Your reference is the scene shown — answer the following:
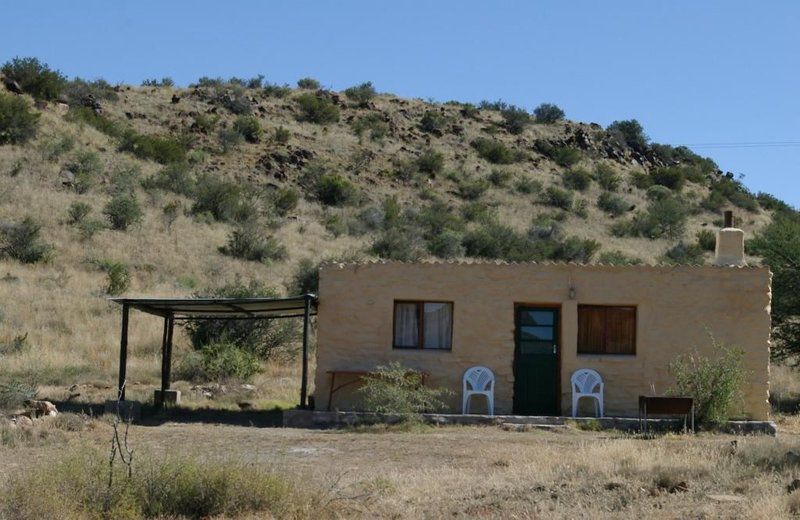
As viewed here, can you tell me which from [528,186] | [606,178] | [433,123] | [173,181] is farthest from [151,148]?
[606,178]

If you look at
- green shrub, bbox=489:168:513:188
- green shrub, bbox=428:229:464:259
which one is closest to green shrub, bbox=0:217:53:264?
green shrub, bbox=428:229:464:259

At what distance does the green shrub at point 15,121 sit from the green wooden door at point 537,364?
3057 centimetres

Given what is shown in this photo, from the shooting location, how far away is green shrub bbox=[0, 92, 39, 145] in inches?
1702

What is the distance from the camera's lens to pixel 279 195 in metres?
47.4

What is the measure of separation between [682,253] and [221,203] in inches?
782

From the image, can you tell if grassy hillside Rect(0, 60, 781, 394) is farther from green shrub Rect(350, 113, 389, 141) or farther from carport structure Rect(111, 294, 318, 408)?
carport structure Rect(111, 294, 318, 408)

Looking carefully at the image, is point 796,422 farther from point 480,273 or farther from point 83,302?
point 83,302

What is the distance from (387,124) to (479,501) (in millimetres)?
51992

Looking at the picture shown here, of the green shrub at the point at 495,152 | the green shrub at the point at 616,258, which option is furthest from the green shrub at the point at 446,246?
the green shrub at the point at 495,152

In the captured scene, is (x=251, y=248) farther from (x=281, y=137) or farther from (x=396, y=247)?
(x=281, y=137)

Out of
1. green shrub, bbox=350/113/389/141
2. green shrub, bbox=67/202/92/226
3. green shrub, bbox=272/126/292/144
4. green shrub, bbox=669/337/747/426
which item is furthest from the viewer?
green shrub, bbox=350/113/389/141

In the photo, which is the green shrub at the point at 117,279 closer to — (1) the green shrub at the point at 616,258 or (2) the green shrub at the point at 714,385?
(1) the green shrub at the point at 616,258

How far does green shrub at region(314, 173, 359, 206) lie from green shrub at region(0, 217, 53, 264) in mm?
17657

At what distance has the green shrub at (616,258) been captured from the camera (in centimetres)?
3983
